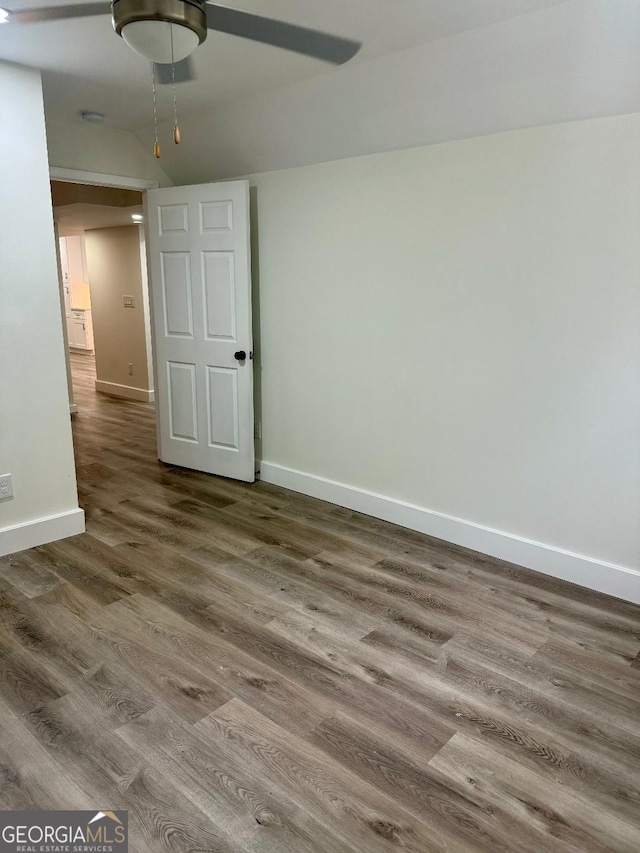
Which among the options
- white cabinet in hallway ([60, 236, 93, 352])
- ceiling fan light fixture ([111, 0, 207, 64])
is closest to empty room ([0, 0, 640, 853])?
ceiling fan light fixture ([111, 0, 207, 64])

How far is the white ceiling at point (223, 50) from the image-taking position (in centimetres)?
Result: 225

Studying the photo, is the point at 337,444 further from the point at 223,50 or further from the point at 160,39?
the point at 160,39

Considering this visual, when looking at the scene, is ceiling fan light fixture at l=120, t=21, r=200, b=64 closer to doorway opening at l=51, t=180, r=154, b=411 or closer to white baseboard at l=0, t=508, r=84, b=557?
white baseboard at l=0, t=508, r=84, b=557

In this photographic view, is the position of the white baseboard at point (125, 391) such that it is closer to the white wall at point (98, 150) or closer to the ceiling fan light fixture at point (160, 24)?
the white wall at point (98, 150)

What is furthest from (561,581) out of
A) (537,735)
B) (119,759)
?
(119,759)

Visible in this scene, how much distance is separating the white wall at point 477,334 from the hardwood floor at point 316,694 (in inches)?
13.3

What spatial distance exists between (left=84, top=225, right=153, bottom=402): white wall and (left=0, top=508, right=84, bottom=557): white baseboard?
12.1ft

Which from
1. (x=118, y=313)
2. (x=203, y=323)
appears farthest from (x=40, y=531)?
(x=118, y=313)

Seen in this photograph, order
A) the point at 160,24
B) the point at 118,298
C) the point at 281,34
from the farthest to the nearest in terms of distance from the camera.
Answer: the point at 118,298 → the point at 281,34 → the point at 160,24

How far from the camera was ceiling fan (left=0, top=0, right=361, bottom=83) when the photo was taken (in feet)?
5.85

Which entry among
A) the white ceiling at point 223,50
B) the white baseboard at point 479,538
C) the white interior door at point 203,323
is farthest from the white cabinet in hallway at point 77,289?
the white baseboard at point 479,538

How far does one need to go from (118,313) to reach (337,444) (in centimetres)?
450

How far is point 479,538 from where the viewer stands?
3.26 metres

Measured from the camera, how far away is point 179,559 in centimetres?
317
